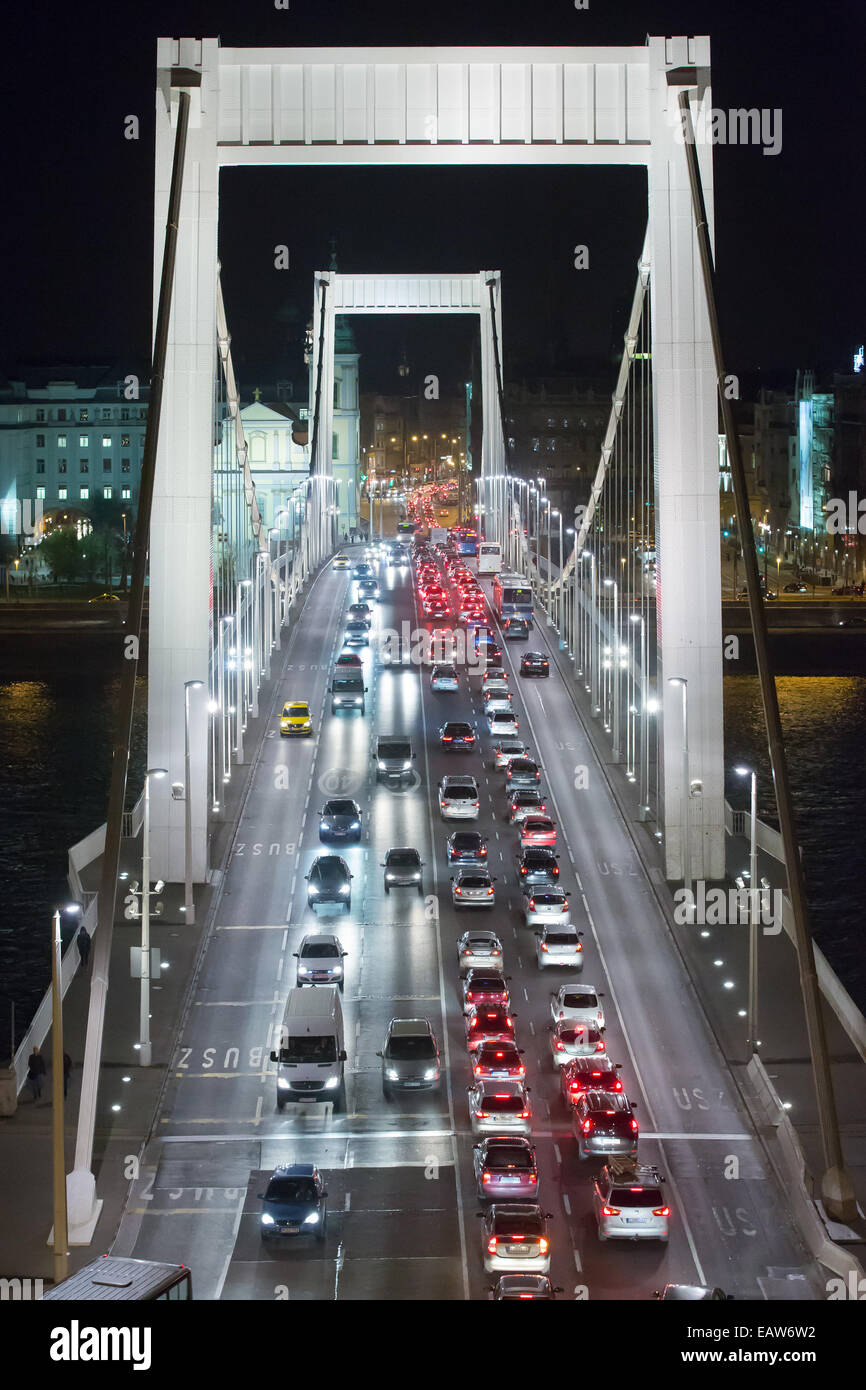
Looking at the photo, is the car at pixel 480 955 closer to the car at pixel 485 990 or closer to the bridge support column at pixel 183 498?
the car at pixel 485 990

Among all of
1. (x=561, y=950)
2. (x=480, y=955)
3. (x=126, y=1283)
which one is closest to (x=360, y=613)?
(x=561, y=950)

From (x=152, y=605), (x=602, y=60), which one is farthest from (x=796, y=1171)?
(x=602, y=60)

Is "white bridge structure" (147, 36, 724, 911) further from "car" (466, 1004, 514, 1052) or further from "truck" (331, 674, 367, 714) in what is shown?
"truck" (331, 674, 367, 714)

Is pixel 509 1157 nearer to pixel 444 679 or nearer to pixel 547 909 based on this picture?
pixel 547 909

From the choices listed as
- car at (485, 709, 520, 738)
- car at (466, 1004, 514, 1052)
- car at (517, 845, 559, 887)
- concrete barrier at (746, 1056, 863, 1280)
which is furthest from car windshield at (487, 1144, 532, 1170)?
car at (485, 709, 520, 738)

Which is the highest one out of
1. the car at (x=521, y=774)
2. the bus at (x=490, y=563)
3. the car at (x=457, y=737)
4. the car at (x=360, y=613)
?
the bus at (x=490, y=563)

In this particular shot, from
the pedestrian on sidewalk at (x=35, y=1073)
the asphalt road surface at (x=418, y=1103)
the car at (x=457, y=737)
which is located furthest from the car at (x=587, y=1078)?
the car at (x=457, y=737)
